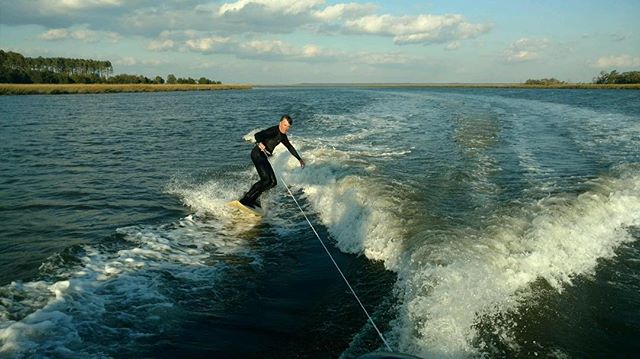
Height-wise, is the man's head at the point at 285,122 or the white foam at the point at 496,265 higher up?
the man's head at the point at 285,122

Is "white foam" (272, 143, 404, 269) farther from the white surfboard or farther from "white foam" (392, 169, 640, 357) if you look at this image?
the white surfboard

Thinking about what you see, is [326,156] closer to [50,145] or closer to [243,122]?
[50,145]

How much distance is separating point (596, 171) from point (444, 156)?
4.68 m

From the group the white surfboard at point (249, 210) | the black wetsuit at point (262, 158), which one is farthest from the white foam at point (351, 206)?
the black wetsuit at point (262, 158)

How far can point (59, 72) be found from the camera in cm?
12094

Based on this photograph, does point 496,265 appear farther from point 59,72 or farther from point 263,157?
point 59,72

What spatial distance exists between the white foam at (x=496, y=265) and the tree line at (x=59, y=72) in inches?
4383

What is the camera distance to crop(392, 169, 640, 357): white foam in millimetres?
5246

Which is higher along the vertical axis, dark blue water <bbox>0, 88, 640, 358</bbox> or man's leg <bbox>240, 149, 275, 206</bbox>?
man's leg <bbox>240, 149, 275, 206</bbox>

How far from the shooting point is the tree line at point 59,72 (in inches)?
3804

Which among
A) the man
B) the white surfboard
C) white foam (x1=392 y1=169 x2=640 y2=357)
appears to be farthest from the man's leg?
white foam (x1=392 y1=169 x2=640 y2=357)

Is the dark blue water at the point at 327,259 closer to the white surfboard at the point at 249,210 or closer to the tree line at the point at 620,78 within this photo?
the white surfboard at the point at 249,210

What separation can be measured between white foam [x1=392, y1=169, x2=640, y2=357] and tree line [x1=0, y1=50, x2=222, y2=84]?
365ft

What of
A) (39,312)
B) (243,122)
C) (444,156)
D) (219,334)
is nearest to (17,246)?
(39,312)
